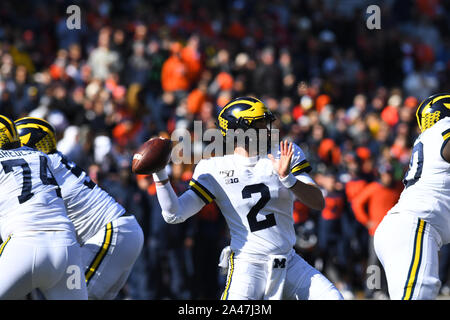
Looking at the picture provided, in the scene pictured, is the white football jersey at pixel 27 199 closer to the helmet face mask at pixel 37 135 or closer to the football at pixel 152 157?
the football at pixel 152 157

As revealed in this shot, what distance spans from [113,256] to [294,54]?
950 centimetres

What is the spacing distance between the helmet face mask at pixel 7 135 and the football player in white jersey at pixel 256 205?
107 cm

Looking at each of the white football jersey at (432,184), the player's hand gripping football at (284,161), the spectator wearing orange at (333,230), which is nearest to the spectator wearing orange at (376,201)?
the spectator wearing orange at (333,230)

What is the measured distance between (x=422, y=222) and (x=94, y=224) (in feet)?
8.05

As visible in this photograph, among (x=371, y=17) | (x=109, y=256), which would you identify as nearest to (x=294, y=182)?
(x=109, y=256)

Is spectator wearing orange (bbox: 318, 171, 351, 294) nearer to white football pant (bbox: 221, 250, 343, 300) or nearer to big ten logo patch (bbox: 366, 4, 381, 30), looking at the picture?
white football pant (bbox: 221, 250, 343, 300)

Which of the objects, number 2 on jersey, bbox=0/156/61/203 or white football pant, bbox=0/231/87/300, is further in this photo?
number 2 on jersey, bbox=0/156/61/203

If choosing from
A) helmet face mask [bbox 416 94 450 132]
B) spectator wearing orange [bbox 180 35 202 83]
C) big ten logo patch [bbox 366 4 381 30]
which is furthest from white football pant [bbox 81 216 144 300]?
big ten logo patch [bbox 366 4 381 30]

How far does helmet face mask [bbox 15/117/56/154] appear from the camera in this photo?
6.21 m

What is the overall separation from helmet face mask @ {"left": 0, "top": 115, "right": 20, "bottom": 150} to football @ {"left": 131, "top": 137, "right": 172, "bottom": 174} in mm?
931

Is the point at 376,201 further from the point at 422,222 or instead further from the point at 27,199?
the point at 27,199

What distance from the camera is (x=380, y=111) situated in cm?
1414

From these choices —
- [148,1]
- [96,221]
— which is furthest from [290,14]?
[96,221]
